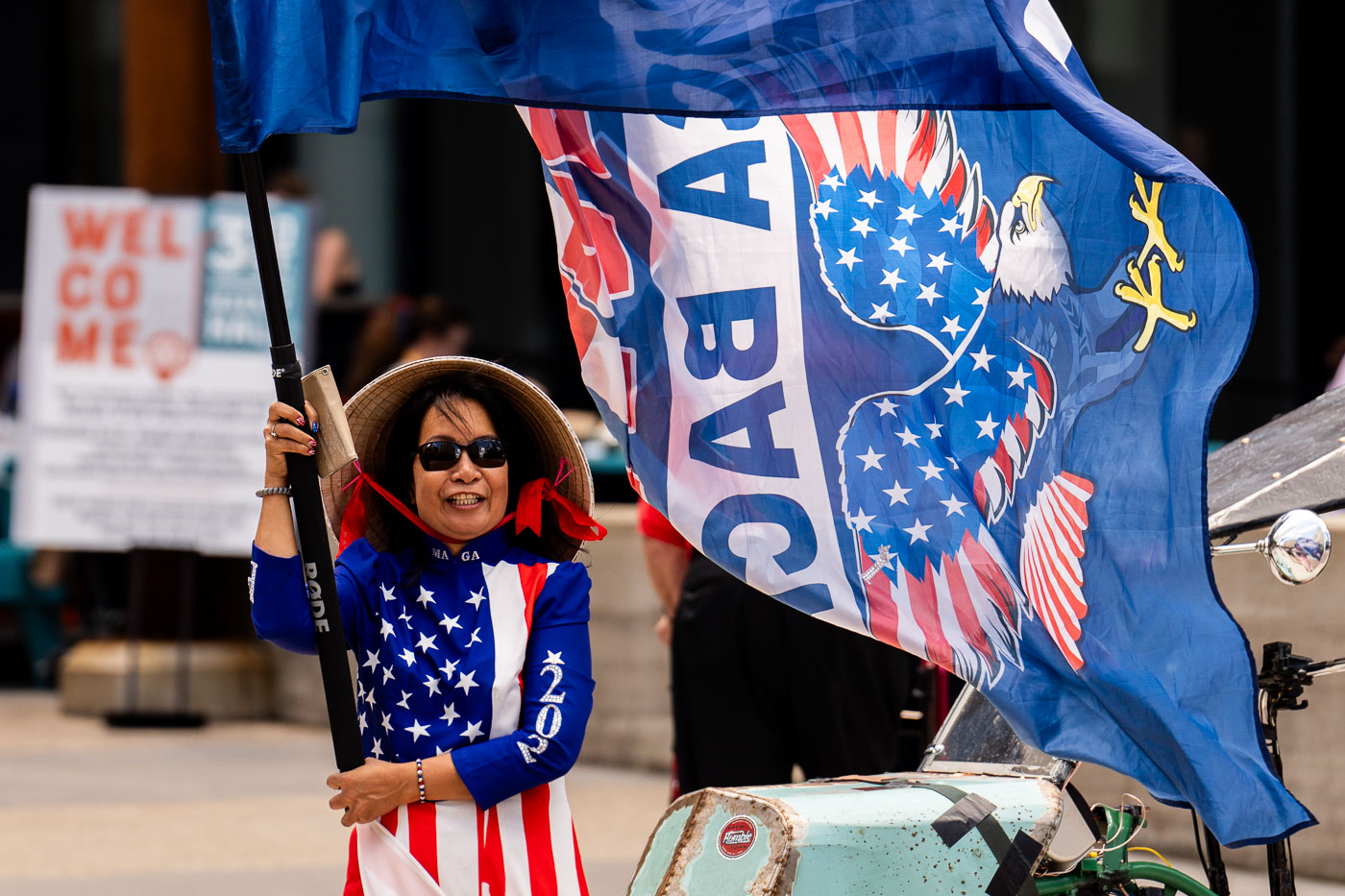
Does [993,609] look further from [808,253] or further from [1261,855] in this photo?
[1261,855]

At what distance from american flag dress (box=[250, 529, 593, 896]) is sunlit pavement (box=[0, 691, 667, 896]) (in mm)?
3185

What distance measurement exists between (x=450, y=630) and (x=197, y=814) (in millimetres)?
5154

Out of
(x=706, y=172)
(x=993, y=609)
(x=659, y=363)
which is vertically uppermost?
(x=706, y=172)

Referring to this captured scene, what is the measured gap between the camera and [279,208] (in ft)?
33.8

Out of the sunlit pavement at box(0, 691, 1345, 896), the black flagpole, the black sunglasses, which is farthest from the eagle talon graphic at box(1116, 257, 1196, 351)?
the sunlit pavement at box(0, 691, 1345, 896)

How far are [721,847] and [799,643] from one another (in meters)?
2.26

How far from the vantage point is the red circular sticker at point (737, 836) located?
2.93 m

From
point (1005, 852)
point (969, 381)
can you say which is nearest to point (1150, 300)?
point (969, 381)

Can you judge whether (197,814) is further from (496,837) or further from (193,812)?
(496,837)

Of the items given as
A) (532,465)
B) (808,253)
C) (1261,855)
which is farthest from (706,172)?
(1261,855)

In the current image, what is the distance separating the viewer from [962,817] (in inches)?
119

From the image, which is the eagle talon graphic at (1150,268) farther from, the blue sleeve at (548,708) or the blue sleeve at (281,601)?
the blue sleeve at (281,601)

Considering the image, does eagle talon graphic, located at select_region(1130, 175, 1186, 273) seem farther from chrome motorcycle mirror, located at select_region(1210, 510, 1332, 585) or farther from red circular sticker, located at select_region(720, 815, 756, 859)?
red circular sticker, located at select_region(720, 815, 756, 859)

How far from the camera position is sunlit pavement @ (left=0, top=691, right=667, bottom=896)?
6832 millimetres
